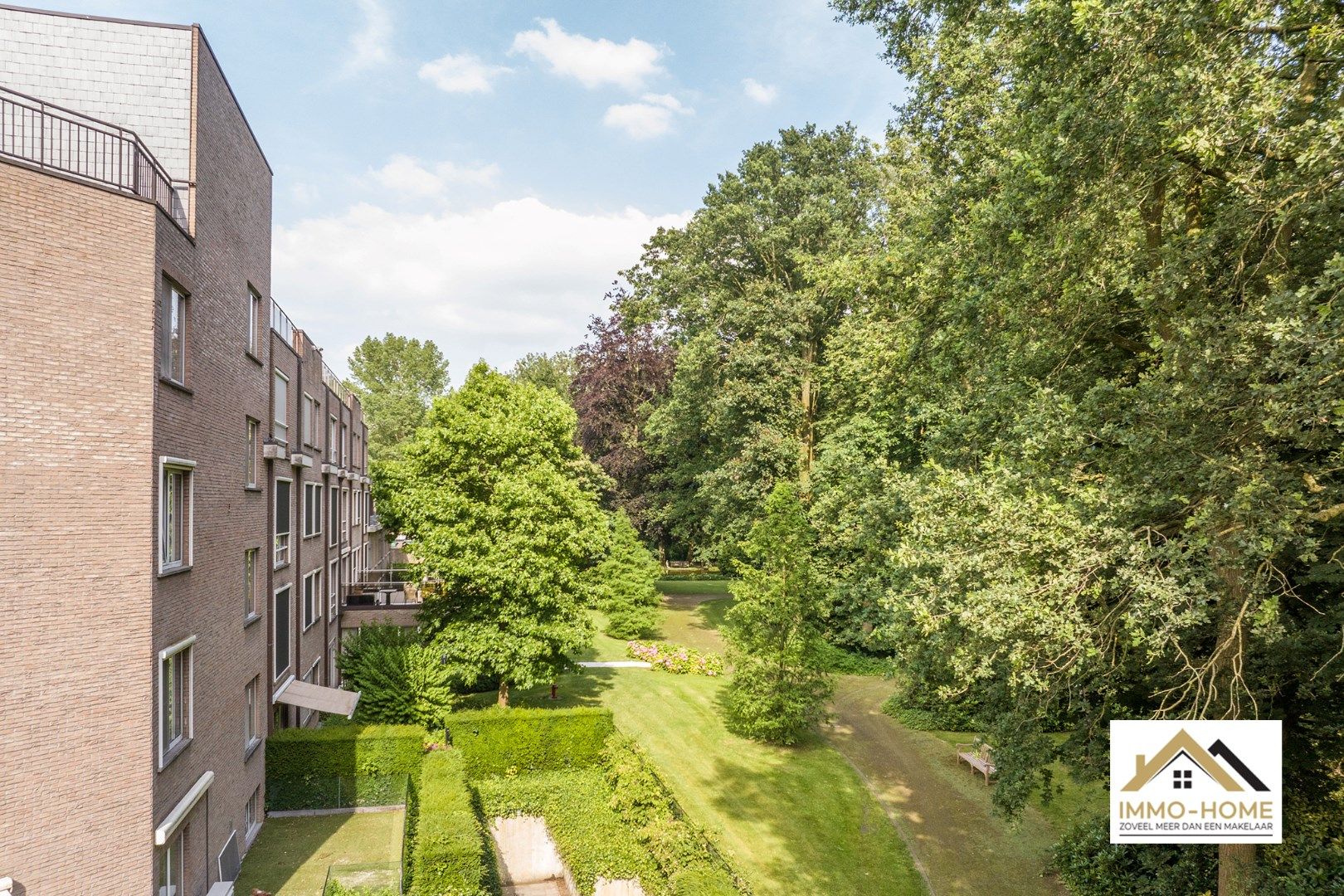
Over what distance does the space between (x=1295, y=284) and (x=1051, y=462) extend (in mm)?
3703

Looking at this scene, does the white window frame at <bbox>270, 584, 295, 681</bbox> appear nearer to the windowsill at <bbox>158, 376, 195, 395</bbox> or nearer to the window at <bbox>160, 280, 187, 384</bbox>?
the windowsill at <bbox>158, 376, 195, 395</bbox>

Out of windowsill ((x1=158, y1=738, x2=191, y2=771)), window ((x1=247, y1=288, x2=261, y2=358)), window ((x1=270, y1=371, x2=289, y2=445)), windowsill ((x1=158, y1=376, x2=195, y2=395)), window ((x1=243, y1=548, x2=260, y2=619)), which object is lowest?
windowsill ((x1=158, y1=738, x2=191, y2=771))

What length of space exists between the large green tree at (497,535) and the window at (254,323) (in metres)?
6.62

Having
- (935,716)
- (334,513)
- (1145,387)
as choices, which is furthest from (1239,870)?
(334,513)

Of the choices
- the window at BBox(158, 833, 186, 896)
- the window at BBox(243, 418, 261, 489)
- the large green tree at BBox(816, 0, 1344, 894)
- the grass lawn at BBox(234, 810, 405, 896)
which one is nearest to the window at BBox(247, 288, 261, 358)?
the window at BBox(243, 418, 261, 489)

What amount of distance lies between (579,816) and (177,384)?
48.7ft

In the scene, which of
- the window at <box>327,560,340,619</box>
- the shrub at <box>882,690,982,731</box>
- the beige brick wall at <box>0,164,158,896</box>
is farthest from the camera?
the window at <box>327,560,340,619</box>

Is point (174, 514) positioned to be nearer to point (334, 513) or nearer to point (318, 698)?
point (318, 698)

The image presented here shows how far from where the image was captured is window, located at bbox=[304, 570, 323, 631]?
903 inches

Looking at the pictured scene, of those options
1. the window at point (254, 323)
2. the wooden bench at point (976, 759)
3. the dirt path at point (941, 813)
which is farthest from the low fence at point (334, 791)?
the wooden bench at point (976, 759)

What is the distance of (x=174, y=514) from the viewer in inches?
451

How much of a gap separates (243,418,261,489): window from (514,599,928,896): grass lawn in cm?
1298

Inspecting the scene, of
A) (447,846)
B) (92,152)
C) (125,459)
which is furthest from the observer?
(447,846)

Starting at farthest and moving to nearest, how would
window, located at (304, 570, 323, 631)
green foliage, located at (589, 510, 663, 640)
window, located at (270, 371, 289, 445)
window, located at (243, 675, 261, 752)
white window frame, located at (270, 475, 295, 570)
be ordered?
green foliage, located at (589, 510, 663, 640) < window, located at (304, 570, 323, 631) < window, located at (270, 371, 289, 445) < white window frame, located at (270, 475, 295, 570) < window, located at (243, 675, 261, 752)
